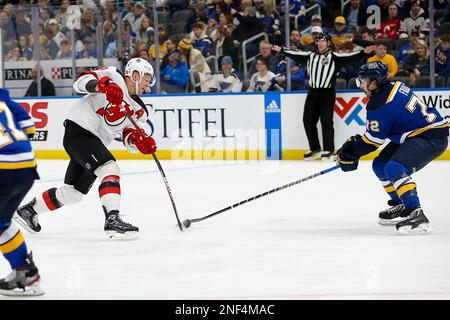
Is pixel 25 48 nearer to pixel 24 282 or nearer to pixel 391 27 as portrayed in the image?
pixel 391 27

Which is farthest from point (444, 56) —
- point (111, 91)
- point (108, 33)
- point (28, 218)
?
point (28, 218)

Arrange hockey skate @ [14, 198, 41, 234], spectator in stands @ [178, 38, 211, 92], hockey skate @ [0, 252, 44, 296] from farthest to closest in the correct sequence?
spectator in stands @ [178, 38, 211, 92], hockey skate @ [14, 198, 41, 234], hockey skate @ [0, 252, 44, 296]

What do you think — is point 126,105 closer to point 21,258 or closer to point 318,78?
point 21,258

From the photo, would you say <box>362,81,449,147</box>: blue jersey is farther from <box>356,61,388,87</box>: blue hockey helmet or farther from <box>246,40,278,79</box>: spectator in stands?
<box>246,40,278,79</box>: spectator in stands

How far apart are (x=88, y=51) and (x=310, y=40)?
2921 mm

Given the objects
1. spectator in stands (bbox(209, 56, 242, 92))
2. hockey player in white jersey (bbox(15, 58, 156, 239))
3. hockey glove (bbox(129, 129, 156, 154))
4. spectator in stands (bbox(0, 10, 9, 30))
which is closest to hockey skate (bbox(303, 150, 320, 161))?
spectator in stands (bbox(209, 56, 242, 92))

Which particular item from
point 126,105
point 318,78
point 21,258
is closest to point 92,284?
point 21,258

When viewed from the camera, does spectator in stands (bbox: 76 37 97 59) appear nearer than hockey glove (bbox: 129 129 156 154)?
No

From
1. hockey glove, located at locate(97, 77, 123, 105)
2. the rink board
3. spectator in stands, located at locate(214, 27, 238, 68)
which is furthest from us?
spectator in stands, located at locate(214, 27, 238, 68)

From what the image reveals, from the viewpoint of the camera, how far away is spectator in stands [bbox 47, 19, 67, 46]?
12145 millimetres

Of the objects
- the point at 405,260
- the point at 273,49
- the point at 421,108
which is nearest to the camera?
the point at 405,260

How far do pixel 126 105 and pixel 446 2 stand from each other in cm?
555

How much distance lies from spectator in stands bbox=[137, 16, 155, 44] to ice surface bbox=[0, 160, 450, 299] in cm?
340

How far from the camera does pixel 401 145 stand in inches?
235
